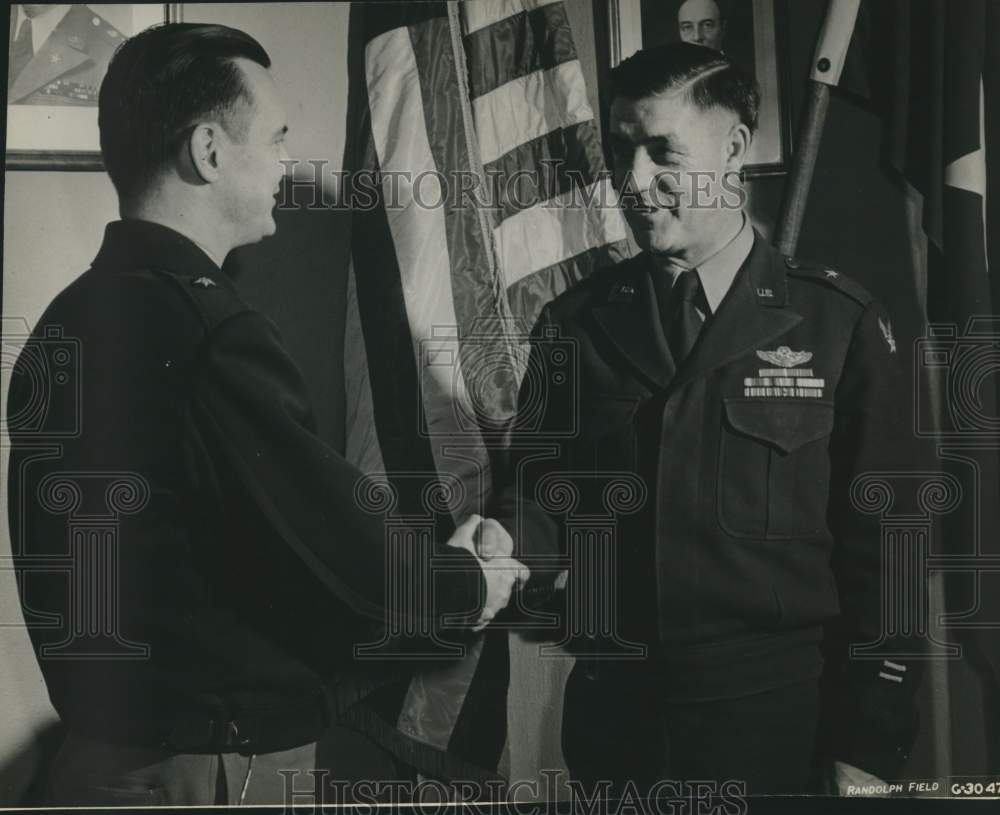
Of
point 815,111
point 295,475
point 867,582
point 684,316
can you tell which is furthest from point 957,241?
point 295,475

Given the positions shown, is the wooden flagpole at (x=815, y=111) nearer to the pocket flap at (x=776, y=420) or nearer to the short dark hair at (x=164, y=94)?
the pocket flap at (x=776, y=420)

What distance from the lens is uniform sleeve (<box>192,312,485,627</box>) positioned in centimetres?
202

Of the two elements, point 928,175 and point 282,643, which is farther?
point 928,175

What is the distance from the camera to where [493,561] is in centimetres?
210

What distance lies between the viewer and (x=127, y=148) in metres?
2.12

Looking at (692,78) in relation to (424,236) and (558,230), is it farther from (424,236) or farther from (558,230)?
(424,236)

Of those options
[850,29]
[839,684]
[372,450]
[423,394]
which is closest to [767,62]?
[850,29]

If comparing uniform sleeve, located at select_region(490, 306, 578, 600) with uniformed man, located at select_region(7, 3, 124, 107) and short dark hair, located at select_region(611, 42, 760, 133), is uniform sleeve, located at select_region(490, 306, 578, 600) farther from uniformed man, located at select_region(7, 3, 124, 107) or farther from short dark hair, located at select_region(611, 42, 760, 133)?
uniformed man, located at select_region(7, 3, 124, 107)

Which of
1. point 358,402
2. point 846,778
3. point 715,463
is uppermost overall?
point 358,402

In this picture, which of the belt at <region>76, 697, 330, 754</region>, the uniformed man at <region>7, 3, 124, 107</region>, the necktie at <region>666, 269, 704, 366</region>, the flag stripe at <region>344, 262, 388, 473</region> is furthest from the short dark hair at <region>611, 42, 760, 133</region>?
the belt at <region>76, 697, 330, 754</region>

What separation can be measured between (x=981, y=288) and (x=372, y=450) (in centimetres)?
131

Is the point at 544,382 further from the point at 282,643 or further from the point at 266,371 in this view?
the point at 282,643

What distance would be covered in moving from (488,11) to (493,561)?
3.79 feet

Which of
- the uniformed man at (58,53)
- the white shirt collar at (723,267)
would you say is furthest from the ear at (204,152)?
the white shirt collar at (723,267)
